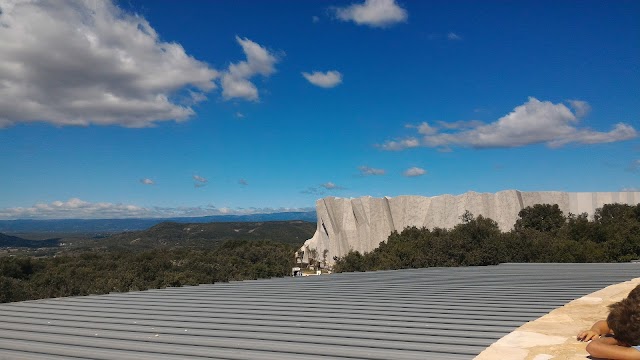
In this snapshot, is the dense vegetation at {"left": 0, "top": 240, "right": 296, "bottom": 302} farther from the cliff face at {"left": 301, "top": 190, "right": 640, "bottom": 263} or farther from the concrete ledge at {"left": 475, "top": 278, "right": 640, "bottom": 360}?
the concrete ledge at {"left": 475, "top": 278, "right": 640, "bottom": 360}

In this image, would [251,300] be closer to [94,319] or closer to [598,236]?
[94,319]

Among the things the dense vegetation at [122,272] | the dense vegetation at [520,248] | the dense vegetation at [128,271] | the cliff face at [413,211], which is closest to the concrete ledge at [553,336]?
the dense vegetation at [520,248]

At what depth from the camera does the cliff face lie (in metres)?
60.8

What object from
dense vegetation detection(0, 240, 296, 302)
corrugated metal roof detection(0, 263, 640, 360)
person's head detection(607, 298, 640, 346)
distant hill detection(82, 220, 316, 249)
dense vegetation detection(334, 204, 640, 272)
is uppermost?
person's head detection(607, 298, 640, 346)

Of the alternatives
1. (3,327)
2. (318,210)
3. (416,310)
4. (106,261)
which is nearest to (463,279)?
(416,310)

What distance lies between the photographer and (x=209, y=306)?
329 inches

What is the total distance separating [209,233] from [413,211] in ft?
357

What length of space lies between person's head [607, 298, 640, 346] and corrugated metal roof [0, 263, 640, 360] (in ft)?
4.53

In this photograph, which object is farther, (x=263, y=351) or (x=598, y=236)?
(x=598, y=236)

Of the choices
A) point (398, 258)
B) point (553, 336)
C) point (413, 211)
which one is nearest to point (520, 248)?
point (398, 258)

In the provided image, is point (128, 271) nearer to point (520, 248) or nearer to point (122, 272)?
point (122, 272)

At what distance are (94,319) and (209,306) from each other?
1.93m

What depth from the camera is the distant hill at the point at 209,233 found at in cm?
13750

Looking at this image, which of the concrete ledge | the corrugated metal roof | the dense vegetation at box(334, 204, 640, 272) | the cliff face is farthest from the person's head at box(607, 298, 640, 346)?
the cliff face
